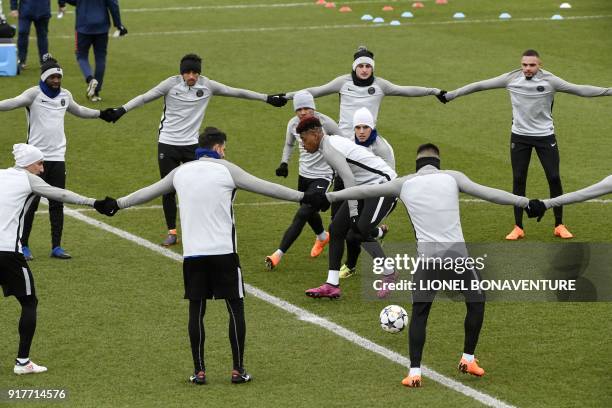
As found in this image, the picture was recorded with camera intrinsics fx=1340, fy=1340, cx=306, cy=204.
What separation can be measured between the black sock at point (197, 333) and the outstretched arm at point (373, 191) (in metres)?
1.69

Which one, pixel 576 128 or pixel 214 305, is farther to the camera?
pixel 576 128

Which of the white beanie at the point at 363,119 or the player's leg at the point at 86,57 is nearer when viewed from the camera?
the white beanie at the point at 363,119

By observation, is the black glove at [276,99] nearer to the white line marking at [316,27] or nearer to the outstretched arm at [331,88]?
the outstretched arm at [331,88]

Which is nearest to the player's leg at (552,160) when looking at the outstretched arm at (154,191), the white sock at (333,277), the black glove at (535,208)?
the white sock at (333,277)

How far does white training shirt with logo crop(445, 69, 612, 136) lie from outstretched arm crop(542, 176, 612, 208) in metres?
4.88

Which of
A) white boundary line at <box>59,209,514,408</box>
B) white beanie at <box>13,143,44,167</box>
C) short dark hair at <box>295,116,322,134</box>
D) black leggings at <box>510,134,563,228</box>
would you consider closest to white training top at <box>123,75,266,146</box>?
white boundary line at <box>59,209,514,408</box>

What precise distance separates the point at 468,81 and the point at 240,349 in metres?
16.5

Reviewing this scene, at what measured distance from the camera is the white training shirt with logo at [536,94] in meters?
17.4

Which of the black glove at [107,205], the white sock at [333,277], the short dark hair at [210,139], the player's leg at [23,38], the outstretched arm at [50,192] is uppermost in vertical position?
the player's leg at [23,38]

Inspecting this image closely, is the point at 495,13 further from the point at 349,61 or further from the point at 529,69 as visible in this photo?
the point at 529,69

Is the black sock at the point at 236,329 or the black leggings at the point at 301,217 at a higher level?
the black leggings at the point at 301,217

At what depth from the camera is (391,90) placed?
57.5 feet

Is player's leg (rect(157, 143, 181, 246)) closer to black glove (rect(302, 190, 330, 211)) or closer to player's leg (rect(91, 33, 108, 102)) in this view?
black glove (rect(302, 190, 330, 211))

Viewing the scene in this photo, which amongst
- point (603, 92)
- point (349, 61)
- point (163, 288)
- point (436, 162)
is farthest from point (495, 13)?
point (436, 162)
